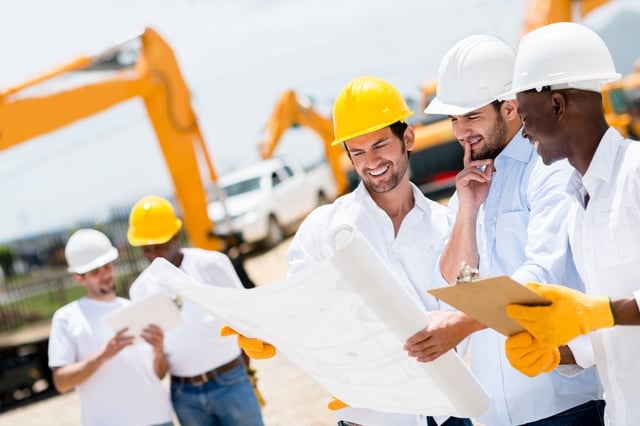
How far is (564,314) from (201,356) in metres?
2.83

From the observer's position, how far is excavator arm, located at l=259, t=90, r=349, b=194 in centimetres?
1741

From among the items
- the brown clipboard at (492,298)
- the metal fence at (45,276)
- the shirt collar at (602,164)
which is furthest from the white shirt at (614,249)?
the metal fence at (45,276)

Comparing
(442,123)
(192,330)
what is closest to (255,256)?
(442,123)

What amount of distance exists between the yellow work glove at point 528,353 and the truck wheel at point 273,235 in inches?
641

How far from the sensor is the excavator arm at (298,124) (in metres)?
17.4

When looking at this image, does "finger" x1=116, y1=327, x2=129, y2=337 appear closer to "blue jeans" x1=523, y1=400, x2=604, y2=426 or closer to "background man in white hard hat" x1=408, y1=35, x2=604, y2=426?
"background man in white hard hat" x1=408, y1=35, x2=604, y2=426

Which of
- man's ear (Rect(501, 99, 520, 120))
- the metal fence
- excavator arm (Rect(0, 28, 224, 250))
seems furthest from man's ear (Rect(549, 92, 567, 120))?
the metal fence

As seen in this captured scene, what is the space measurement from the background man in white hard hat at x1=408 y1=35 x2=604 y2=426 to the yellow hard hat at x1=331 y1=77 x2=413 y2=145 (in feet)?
0.85

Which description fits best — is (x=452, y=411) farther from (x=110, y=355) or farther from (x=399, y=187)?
(x=110, y=355)

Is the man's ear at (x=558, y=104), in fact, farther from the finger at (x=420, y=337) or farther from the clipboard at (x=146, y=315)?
the clipboard at (x=146, y=315)

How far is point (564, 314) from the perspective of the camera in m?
1.96

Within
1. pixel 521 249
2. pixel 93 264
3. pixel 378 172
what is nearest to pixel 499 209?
pixel 521 249

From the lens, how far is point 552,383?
2.59 m

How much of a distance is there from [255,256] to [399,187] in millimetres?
15181
